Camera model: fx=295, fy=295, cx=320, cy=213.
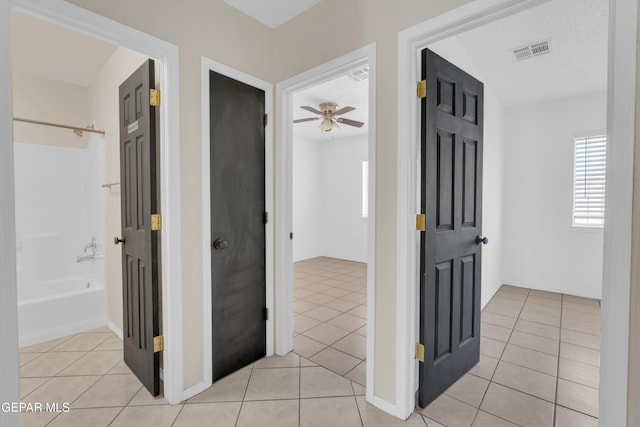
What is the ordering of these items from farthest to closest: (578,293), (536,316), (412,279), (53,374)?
(578,293) → (536,316) → (53,374) → (412,279)

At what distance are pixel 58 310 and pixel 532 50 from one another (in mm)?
5112

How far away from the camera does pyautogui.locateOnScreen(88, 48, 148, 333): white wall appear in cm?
273

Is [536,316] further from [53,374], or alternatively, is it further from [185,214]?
[53,374]

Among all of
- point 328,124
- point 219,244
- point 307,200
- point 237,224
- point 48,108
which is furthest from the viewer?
point 307,200

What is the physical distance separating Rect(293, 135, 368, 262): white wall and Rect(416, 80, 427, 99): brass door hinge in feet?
15.1

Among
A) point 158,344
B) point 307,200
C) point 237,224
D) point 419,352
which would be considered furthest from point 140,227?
point 307,200

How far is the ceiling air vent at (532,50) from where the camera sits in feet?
8.89

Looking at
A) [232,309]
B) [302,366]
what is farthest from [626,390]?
[232,309]

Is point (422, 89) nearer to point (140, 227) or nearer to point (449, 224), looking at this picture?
point (449, 224)

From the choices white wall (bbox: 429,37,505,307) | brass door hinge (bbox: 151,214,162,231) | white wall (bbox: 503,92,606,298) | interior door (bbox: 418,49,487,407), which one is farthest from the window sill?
brass door hinge (bbox: 151,214,162,231)

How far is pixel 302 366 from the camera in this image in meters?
2.33

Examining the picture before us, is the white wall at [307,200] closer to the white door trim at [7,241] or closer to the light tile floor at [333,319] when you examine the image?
the light tile floor at [333,319]

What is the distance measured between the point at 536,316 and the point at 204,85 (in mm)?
4081

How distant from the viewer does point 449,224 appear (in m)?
1.97
